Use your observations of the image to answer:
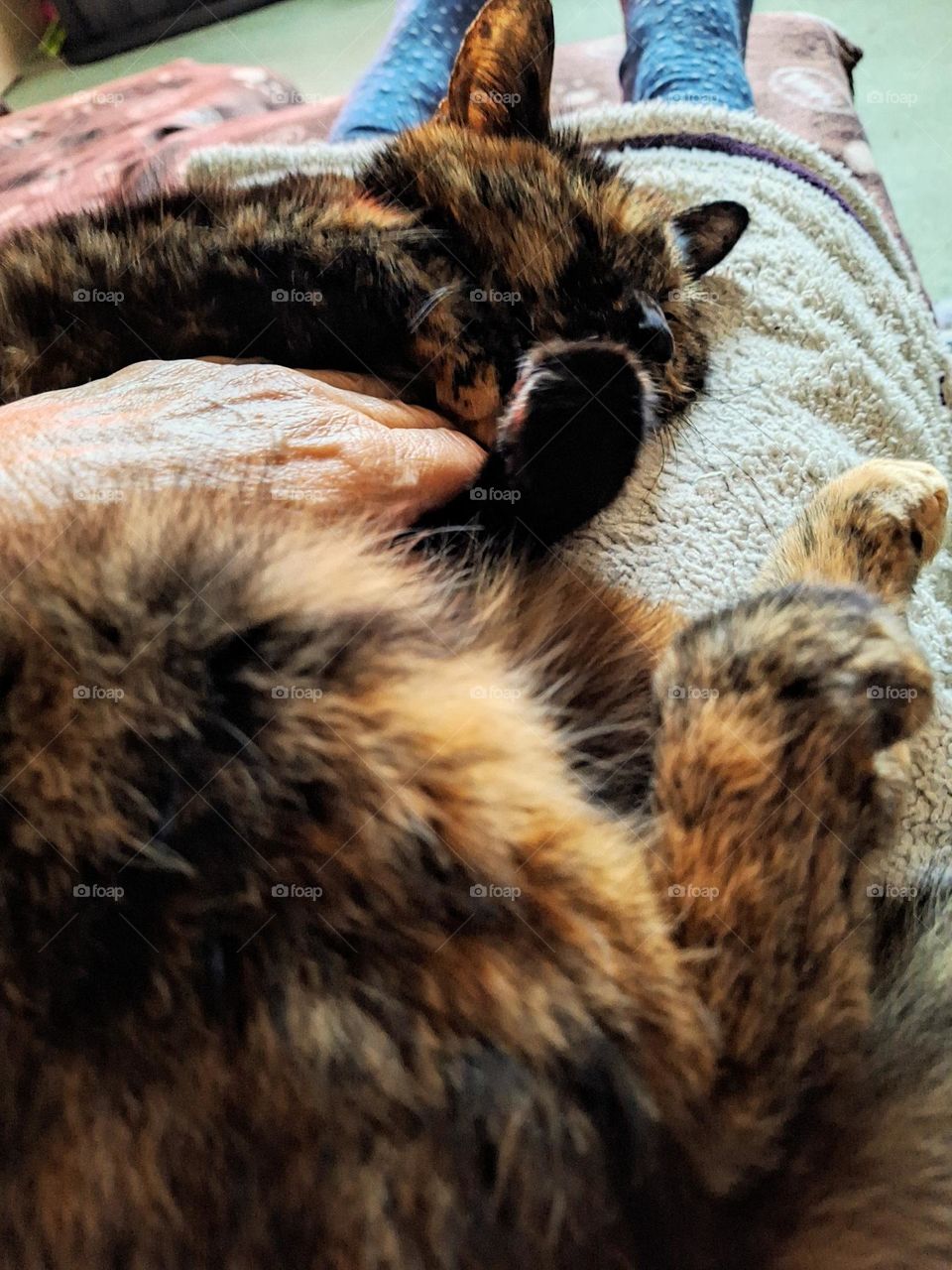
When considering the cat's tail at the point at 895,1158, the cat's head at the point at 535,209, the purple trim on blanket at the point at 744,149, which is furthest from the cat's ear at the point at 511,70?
the cat's tail at the point at 895,1158

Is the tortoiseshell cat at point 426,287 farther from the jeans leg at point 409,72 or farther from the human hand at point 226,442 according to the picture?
the jeans leg at point 409,72

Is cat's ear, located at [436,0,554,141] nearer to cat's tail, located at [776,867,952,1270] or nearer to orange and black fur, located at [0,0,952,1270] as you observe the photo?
orange and black fur, located at [0,0,952,1270]

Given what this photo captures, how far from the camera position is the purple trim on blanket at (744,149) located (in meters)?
1.21

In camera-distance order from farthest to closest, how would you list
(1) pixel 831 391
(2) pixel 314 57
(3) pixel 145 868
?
1. (2) pixel 314 57
2. (1) pixel 831 391
3. (3) pixel 145 868

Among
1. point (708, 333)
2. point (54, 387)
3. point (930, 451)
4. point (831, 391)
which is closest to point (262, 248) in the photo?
point (54, 387)

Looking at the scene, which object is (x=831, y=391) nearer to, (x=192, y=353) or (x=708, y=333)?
(x=708, y=333)

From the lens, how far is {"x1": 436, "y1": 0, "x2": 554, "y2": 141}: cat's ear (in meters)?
0.96

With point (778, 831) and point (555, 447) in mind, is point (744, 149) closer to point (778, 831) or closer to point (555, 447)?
point (555, 447)

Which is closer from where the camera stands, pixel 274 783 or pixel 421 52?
pixel 274 783

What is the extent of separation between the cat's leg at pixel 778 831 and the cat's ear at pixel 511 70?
2.00ft

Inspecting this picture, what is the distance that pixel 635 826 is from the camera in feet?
2.15

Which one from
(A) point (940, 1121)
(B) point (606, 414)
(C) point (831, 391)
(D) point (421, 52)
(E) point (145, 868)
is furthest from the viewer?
(D) point (421, 52)

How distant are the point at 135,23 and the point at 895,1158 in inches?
124

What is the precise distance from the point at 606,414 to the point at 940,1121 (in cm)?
62
